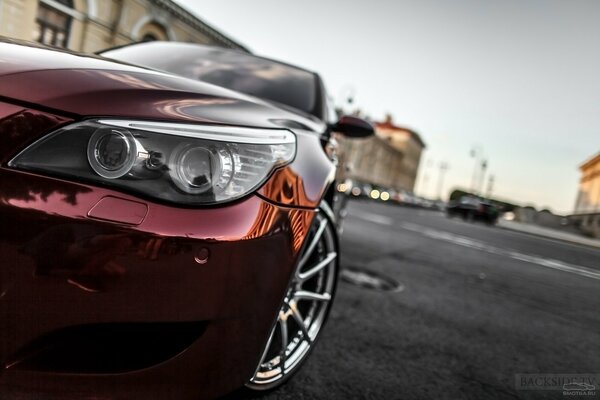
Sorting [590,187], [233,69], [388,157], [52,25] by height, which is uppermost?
[388,157]

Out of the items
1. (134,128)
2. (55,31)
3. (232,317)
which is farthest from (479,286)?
(55,31)

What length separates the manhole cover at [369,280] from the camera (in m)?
3.55

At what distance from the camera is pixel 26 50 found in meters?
1.13

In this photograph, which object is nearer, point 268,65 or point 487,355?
point 487,355

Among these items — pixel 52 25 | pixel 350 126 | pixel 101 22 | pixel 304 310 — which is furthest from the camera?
pixel 101 22

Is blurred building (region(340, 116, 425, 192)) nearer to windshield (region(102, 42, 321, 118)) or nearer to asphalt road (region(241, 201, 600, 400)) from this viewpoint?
asphalt road (region(241, 201, 600, 400))

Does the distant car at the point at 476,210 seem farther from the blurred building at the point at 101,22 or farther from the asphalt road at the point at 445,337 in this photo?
the asphalt road at the point at 445,337

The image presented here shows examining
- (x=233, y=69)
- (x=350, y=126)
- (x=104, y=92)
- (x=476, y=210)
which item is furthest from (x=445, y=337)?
(x=476, y=210)

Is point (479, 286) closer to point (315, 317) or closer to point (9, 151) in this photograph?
point (315, 317)

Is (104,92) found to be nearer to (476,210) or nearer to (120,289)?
(120,289)

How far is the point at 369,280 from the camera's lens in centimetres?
374

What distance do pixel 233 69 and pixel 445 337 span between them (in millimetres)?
2072

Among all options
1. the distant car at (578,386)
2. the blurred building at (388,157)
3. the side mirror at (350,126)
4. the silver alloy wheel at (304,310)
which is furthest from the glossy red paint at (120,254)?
the blurred building at (388,157)

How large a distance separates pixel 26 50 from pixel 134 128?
450 mm
